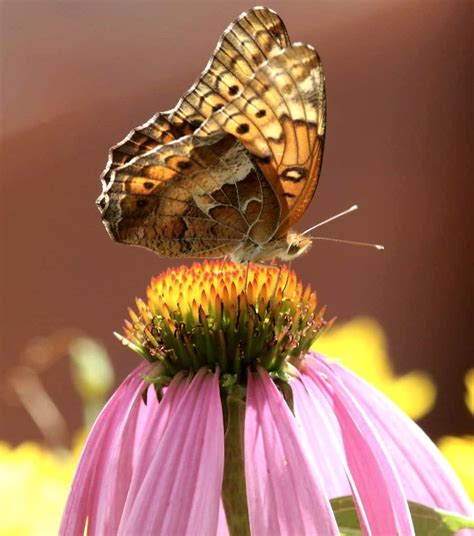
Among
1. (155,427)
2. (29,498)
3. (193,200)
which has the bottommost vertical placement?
(29,498)

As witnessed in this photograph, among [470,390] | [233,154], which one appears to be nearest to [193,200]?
[233,154]

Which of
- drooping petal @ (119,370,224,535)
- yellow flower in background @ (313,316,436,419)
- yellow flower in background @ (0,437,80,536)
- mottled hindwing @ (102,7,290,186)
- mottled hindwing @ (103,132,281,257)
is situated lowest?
yellow flower in background @ (313,316,436,419)

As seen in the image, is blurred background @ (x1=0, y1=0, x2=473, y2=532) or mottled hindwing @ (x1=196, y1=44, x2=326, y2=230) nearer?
mottled hindwing @ (x1=196, y1=44, x2=326, y2=230)

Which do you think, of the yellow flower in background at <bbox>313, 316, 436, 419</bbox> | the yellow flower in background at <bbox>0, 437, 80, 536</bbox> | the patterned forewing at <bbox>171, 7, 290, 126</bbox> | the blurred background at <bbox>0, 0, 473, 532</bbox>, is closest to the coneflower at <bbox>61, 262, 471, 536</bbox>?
the patterned forewing at <bbox>171, 7, 290, 126</bbox>

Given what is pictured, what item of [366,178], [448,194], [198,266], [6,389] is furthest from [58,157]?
[198,266]

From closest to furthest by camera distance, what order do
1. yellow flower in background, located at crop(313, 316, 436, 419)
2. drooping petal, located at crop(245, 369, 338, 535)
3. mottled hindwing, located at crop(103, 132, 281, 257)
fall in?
drooping petal, located at crop(245, 369, 338, 535) < mottled hindwing, located at crop(103, 132, 281, 257) < yellow flower in background, located at crop(313, 316, 436, 419)

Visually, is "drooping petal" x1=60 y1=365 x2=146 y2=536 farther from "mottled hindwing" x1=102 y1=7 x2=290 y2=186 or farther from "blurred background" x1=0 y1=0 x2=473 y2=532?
"blurred background" x1=0 y1=0 x2=473 y2=532

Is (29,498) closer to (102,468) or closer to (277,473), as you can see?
(102,468)

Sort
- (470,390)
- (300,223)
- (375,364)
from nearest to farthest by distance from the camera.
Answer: (470,390) → (375,364) → (300,223)

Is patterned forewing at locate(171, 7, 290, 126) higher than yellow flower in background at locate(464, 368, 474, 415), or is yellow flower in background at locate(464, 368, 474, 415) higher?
patterned forewing at locate(171, 7, 290, 126)
